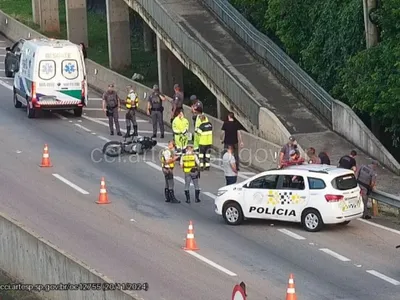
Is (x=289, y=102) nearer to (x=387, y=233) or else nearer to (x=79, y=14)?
(x=387, y=233)

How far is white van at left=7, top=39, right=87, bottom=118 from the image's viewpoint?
36.3 metres

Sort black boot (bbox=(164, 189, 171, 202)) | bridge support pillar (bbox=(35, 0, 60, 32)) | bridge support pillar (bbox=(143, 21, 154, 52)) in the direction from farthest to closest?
bridge support pillar (bbox=(35, 0, 60, 32)) → bridge support pillar (bbox=(143, 21, 154, 52)) → black boot (bbox=(164, 189, 171, 202))

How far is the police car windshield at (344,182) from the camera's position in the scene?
82.9ft

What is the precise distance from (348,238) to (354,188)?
1070 millimetres

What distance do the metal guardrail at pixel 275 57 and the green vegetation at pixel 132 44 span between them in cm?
354

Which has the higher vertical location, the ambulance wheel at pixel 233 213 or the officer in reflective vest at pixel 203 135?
the officer in reflective vest at pixel 203 135

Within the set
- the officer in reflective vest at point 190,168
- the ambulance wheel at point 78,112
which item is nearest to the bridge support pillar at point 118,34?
the ambulance wheel at point 78,112

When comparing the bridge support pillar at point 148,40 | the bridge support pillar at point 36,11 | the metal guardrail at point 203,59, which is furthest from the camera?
the bridge support pillar at point 36,11

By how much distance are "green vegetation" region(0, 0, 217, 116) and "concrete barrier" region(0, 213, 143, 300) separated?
19726 millimetres

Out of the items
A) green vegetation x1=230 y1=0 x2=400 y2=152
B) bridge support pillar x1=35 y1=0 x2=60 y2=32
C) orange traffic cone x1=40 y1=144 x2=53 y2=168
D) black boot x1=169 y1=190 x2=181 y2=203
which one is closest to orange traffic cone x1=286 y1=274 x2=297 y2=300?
black boot x1=169 y1=190 x2=181 y2=203

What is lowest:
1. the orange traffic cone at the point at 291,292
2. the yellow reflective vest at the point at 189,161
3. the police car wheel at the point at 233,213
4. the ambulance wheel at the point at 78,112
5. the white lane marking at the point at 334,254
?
→ the white lane marking at the point at 334,254

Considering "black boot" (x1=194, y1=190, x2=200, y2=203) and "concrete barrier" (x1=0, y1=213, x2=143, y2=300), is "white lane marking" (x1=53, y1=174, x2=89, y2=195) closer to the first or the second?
"black boot" (x1=194, y1=190, x2=200, y2=203)

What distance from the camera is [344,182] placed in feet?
83.4

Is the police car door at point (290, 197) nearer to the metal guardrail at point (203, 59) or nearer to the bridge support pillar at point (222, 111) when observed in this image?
the metal guardrail at point (203, 59)
